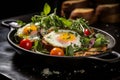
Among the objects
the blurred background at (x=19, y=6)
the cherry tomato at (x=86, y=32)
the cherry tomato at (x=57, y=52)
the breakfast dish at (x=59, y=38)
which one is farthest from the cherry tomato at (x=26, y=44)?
the blurred background at (x=19, y=6)

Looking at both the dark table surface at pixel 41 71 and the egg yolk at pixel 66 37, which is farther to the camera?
the egg yolk at pixel 66 37

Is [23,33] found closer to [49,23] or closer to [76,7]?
[49,23]

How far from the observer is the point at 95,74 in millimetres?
1473

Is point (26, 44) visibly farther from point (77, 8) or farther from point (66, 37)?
point (77, 8)

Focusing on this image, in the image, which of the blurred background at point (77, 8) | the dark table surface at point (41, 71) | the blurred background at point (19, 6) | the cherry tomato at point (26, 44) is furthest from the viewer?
the blurred background at point (19, 6)

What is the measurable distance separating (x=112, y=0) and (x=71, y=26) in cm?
121

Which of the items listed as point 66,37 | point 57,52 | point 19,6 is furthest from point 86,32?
point 19,6

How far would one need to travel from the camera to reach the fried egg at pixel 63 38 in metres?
1.54

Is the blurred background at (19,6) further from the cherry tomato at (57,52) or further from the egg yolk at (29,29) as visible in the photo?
the cherry tomato at (57,52)

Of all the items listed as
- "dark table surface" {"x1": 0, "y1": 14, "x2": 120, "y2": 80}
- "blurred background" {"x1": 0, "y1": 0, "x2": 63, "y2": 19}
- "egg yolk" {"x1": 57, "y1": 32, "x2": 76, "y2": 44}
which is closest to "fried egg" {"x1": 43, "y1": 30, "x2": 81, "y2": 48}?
"egg yolk" {"x1": 57, "y1": 32, "x2": 76, "y2": 44}

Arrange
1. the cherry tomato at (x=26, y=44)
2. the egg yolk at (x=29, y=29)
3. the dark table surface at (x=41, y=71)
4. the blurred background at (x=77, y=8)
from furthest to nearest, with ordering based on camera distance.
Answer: the blurred background at (x=77, y=8) < the egg yolk at (x=29, y=29) < the cherry tomato at (x=26, y=44) < the dark table surface at (x=41, y=71)

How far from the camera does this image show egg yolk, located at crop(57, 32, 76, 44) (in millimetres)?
1553

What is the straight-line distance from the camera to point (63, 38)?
1.56 meters

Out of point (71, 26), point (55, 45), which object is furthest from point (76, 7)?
point (55, 45)
